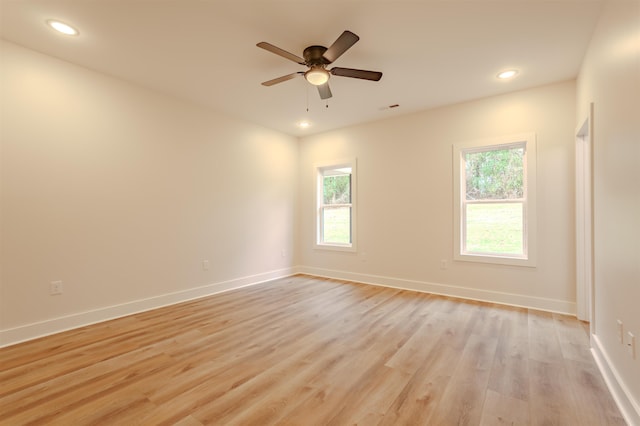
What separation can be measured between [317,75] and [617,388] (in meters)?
3.16

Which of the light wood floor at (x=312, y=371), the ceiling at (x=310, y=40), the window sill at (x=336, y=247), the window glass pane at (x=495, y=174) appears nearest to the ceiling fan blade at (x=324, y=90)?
the ceiling at (x=310, y=40)

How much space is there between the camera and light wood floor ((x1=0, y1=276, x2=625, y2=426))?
168 centimetres

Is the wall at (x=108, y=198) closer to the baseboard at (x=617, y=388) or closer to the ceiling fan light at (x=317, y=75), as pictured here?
the ceiling fan light at (x=317, y=75)

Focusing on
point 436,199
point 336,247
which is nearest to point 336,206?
point 336,247

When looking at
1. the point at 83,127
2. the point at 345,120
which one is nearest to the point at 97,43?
the point at 83,127

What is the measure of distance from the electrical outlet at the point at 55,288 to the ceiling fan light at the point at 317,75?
128 inches

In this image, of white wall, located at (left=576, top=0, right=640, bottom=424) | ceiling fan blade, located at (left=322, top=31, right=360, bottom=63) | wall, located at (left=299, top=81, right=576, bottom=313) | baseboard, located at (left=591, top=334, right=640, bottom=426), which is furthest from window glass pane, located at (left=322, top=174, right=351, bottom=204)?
baseboard, located at (left=591, top=334, right=640, bottom=426)

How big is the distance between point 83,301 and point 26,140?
1.70 m

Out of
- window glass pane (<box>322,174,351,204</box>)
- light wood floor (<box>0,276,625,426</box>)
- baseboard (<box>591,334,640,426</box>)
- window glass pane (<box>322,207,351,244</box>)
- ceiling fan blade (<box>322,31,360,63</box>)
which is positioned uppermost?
ceiling fan blade (<box>322,31,360,63</box>)

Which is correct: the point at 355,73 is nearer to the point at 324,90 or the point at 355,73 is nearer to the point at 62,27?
the point at 324,90

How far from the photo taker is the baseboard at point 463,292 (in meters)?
3.44

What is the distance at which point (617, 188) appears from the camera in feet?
6.05

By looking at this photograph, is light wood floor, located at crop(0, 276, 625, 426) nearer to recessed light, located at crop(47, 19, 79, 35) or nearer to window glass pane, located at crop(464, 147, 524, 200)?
→ window glass pane, located at crop(464, 147, 524, 200)

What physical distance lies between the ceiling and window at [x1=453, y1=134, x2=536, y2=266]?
2.51ft
